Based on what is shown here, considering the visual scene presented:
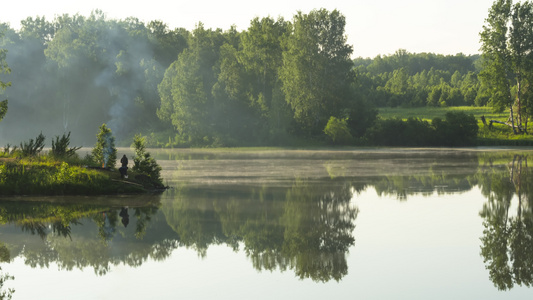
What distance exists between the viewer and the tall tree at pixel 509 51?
277 ft

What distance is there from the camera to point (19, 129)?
11469 centimetres

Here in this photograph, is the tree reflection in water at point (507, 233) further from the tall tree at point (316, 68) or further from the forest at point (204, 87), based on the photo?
the tall tree at point (316, 68)

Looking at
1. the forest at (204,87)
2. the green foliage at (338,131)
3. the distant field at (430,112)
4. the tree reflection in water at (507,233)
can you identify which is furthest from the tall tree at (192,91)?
the tree reflection in water at (507,233)

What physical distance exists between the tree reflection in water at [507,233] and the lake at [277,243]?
1.5 inches

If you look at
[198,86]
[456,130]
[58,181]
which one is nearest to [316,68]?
[198,86]

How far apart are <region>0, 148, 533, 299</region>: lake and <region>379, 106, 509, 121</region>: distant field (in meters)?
78.1

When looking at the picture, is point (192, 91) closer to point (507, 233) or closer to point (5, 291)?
point (507, 233)

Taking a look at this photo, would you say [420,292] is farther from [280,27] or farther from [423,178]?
[280,27]

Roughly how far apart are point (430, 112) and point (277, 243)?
100 metres

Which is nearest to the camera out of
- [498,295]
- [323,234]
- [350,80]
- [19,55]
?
[498,295]

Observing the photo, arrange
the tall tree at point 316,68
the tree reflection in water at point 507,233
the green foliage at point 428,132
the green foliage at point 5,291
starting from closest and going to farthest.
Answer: the green foliage at point 5,291, the tree reflection in water at point 507,233, the green foliage at point 428,132, the tall tree at point 316,68

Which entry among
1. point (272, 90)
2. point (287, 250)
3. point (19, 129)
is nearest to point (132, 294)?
point (287, 250)

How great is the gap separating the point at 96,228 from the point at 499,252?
1085cm

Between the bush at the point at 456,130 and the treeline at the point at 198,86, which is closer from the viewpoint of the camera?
the bush at the point at 456,130
